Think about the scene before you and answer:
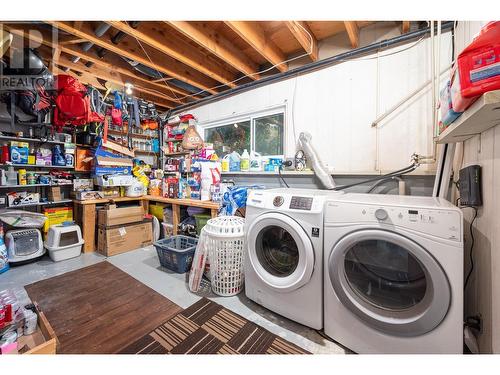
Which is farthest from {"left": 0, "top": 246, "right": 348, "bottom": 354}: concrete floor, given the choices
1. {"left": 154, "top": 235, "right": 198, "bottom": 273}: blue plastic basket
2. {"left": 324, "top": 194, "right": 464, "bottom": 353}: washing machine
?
{"left": 324, "top": 194, "right": 464, "bottom": 353}: washing machine

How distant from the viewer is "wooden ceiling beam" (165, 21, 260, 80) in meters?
1.76

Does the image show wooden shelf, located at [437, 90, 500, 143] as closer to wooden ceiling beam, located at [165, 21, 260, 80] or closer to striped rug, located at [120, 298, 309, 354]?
striped rug, located at [120, 298, 309, 354]

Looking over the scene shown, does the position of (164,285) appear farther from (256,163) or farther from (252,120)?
(252,120)

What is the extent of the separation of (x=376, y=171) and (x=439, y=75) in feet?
2.75

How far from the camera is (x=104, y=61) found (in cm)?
235

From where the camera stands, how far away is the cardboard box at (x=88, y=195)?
9.20ft

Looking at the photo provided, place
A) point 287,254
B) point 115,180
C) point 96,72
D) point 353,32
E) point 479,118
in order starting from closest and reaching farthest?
point 479,118 → point 287,254 → point 353,32 → point 96,72 → point 115,180

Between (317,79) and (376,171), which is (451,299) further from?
(317,79)

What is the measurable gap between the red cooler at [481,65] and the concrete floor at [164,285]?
1463mm

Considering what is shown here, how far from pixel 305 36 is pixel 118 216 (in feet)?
10.0

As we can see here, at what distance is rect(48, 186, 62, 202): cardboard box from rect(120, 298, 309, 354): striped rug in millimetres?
2620

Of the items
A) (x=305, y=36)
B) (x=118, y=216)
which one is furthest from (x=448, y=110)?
(x=118, y=216)
